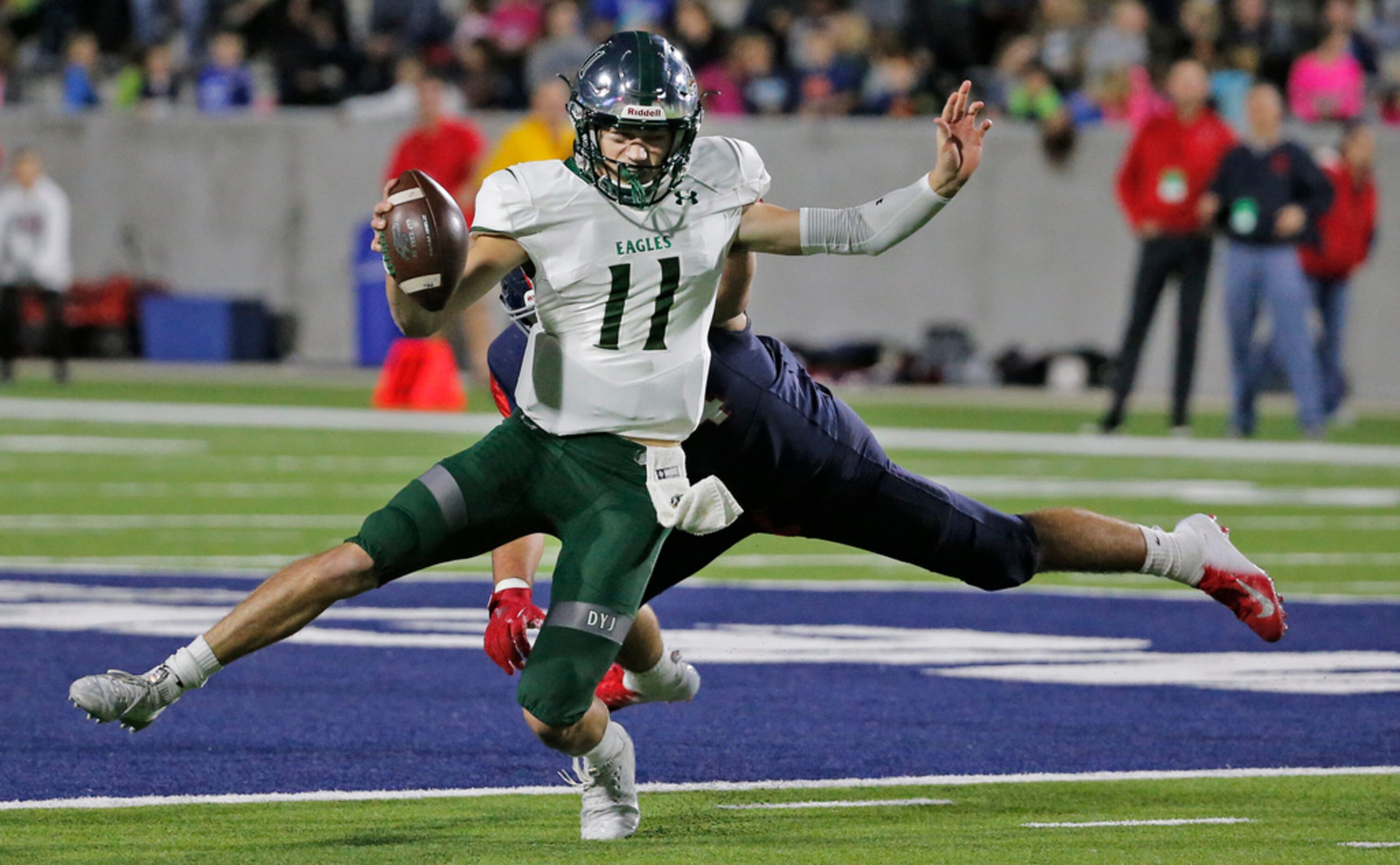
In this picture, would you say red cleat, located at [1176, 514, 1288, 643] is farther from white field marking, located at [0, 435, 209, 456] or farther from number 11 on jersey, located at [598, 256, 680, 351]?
white field marking, located at [0, 435, 209, 456]

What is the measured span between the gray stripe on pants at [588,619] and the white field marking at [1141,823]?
98 centimetres

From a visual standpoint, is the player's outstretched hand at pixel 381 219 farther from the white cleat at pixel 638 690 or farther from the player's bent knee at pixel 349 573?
the white cleat at pixel 638 690

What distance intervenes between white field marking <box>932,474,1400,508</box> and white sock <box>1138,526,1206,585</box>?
19.4ft

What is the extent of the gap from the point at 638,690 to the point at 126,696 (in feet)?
4.53

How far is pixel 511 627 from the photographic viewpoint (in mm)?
5609

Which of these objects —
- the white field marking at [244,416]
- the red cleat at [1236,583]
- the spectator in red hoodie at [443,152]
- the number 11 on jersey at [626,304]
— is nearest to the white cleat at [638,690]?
the number 11 on jersey at [626,304]

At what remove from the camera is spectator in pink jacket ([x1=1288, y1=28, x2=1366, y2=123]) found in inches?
770

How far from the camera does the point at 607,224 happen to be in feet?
17.3

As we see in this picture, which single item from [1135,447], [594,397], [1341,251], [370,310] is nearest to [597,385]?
[594,397]

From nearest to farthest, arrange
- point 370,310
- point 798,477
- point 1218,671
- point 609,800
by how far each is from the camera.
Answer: point 609,800, point 798,477, point 1218,671, point 370,310

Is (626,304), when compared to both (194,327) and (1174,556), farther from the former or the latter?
(194,327)

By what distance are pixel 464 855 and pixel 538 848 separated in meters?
0.19

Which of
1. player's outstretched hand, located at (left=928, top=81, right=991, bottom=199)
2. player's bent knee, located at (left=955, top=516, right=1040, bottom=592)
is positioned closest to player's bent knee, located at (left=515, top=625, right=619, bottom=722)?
player's bent knee, located at (left=955, top=516, right=1040, bottom=592)

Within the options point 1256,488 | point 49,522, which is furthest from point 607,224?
point 1256,488
